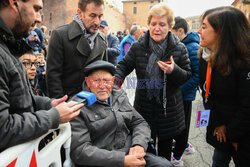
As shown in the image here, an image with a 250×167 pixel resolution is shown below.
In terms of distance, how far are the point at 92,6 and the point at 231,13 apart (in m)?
1.36

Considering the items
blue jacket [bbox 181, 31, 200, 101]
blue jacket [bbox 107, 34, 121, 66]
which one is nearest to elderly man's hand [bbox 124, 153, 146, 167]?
blue jacket [bbox 181, 31, 200, 101]

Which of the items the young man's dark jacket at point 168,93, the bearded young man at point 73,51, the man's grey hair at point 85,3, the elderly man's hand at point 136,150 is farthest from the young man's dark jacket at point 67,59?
the elderly man's hand at point 136,150

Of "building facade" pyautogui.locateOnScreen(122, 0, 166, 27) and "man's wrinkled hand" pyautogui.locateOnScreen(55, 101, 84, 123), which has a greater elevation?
"building facade" pyautogui.locateOnScreen(122, 0, 166, 27)

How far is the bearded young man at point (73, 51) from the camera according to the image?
1939 millimetres

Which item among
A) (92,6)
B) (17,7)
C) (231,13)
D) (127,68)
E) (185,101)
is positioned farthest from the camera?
(185,101)

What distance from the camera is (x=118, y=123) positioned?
1701 mm

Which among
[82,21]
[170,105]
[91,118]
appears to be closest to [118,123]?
Answer: [91,118]

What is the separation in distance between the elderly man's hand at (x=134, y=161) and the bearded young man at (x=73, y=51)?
0.99 meters

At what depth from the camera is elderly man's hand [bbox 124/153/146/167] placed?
1.49m

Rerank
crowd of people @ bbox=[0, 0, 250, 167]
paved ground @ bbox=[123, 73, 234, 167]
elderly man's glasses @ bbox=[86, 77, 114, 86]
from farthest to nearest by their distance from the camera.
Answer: paved ground @ bbox=[123, 73, 234, 167] → elderly man's glasses @ bbox=[86, 77, 114, 86] → crowd of people @ bbox=[0, 0, 250, 167]

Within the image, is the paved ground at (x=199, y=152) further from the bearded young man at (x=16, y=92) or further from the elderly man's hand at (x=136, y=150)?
the bearded young man at (x=16, y=92)

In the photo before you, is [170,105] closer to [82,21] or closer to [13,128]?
[82,21]

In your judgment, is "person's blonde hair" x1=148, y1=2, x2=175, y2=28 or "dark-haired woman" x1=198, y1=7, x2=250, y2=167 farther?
"person's blonde hair" x1=148, y1=2, x2=175, y2=28

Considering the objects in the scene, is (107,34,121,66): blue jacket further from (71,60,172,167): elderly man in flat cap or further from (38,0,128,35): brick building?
(38,0,128,35): brick building
